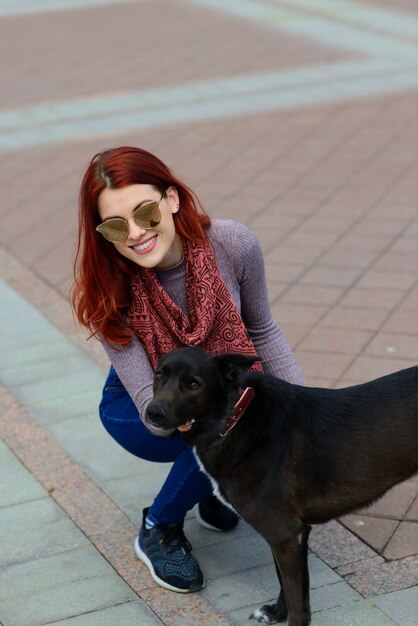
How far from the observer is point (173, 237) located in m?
3.66

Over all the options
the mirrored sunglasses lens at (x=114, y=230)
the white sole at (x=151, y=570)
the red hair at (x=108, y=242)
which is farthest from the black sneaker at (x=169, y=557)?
the mirrored sunglasses lens at (x=114, y=230)

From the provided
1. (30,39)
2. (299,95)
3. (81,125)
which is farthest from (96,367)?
(30,39)

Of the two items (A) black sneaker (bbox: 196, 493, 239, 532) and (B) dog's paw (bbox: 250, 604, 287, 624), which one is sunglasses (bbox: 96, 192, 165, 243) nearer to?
(A) black sneaker (bbox: 196, 493, 239, 532)

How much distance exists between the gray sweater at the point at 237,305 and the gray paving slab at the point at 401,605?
0.84 metres

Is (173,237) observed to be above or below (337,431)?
above

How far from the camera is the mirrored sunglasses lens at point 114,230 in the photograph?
11.4 feet

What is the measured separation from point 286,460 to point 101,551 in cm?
107

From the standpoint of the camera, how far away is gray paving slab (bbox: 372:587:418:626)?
11.3 feet

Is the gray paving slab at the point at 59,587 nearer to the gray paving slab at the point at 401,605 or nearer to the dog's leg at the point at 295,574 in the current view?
the dog's leg at the point at 295,574

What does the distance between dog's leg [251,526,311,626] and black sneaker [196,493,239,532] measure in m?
0.70

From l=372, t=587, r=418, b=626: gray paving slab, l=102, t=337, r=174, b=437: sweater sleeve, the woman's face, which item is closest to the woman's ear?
the woman's face

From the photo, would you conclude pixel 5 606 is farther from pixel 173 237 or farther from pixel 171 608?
pixel 173 237

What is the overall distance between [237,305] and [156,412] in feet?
2.60

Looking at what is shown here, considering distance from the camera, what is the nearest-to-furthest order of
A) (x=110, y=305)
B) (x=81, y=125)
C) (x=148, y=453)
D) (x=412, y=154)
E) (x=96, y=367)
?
(x=110, y=305) < (x=148, y=453) < (x=96, y=367) < (x=412, y=154) < (x=81, y=125)
